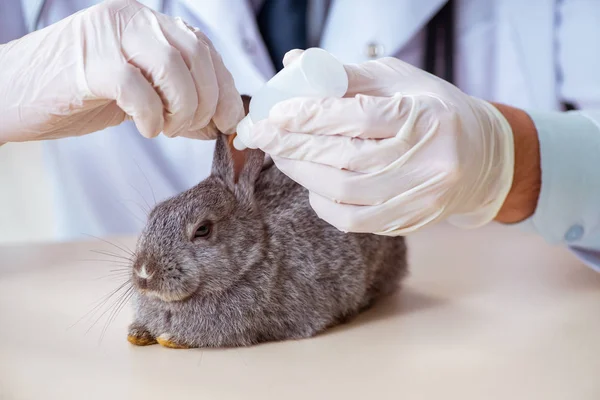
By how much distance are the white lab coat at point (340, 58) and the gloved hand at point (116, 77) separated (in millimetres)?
459

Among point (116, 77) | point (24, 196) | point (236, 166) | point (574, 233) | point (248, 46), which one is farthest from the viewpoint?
point (24, 196)

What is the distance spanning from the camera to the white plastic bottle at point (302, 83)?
102 centimetres

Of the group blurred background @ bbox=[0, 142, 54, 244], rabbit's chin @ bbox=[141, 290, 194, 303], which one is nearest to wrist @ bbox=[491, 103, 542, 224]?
rabbit's chin @ bbox=[141, 290, 194, 303]

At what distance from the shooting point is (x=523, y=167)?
56.6 inches

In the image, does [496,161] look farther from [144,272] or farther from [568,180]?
[144,272]

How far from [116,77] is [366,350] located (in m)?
0.64

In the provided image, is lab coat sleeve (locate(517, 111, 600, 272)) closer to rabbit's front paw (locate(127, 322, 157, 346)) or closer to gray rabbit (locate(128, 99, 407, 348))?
gray rabbit (locate(128, 99, 407, 348))

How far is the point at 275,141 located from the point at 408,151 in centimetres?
23

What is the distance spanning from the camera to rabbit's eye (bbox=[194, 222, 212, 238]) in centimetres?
115

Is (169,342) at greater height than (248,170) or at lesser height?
lesser

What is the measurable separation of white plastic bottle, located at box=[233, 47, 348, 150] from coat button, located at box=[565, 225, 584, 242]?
75 centimetres

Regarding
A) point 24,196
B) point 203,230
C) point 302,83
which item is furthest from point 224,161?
point 24,196

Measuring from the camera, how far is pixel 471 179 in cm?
123

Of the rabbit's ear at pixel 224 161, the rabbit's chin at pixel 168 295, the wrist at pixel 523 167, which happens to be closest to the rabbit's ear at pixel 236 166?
the rabbit's ear at pixel 224 161
